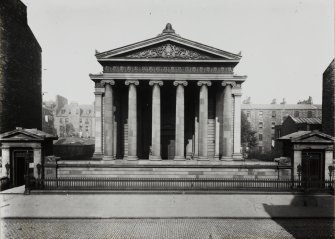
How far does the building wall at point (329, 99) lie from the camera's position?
27.4m

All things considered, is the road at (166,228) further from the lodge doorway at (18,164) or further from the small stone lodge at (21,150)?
the lodge doorway at (18,164)

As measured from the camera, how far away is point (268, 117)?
213ft

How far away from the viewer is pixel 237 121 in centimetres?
3011

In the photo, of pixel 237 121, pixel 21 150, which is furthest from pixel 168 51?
pixel 21 150

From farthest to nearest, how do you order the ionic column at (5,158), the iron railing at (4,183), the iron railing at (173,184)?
1. the ionic column at (5,158)
2. the iron railing at (4,183)
3. the iron railing at (173,184)

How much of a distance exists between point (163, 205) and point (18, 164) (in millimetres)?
11946

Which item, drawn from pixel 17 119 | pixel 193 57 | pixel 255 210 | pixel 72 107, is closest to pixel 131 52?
pixel 193 57

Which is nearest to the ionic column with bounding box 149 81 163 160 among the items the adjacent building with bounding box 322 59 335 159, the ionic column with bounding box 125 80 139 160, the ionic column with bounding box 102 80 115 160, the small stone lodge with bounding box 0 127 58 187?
the ionic column with bounding box 125 80 139 160

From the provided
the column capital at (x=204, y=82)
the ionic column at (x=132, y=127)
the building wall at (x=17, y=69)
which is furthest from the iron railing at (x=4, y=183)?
the column capital at (x=204, y=82)

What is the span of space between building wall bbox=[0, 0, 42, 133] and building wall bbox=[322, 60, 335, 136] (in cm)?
3052

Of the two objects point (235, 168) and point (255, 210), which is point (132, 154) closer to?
point (235, 168)

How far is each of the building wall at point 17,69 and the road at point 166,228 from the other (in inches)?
668

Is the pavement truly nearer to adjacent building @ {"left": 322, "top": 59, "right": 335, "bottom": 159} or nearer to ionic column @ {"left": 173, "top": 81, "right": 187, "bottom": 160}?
ionic column @ {"left": 173, "top": 81, "right": 187, "bottom": 160}

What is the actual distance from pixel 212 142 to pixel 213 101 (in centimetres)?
442
